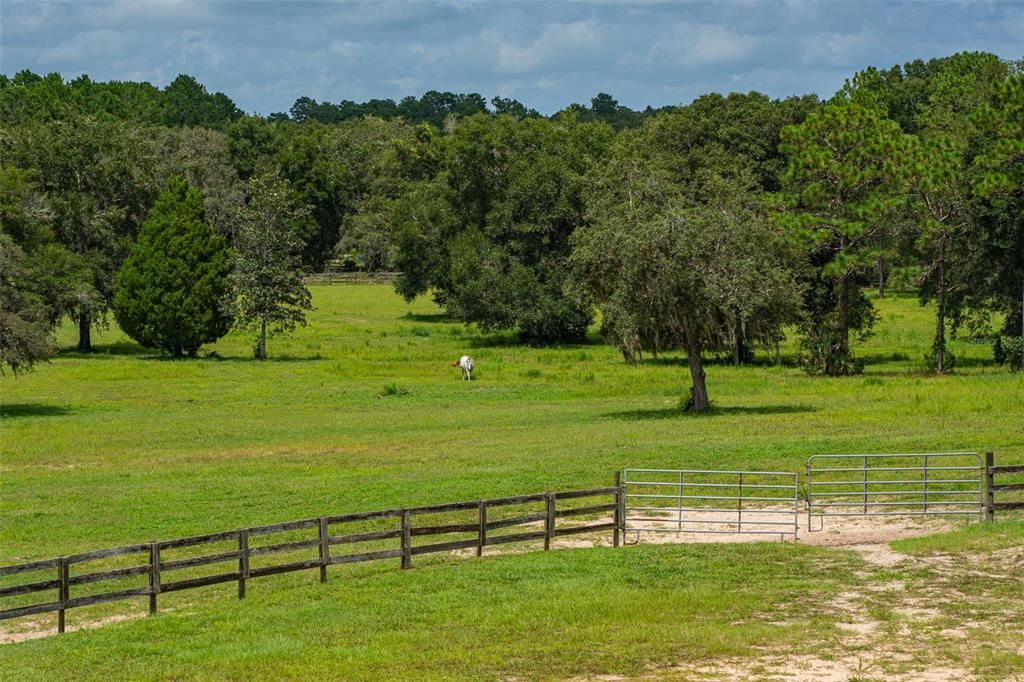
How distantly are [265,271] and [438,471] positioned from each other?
127 feet

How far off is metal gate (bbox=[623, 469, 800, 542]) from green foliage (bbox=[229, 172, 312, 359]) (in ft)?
142

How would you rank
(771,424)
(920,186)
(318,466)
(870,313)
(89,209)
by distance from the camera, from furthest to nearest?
(89,209) → (870,313) → (920,186) → (771,424) → (318,466)

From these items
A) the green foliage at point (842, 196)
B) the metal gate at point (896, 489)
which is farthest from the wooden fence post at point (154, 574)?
the green foliage at point (842, 196)

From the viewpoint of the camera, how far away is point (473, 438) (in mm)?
45812

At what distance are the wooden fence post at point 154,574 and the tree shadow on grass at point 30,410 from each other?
31.5 meters

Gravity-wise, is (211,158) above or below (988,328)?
above

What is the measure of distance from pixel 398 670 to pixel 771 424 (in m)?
27.8

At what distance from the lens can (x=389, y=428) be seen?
49125 millimetres

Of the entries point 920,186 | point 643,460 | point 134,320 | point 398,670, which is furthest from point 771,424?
point 134,320

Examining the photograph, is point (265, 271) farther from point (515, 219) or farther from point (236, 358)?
point (515, 219)

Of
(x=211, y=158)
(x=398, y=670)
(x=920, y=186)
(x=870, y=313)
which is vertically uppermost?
(x=211, y=158)

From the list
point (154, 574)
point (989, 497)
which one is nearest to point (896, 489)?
point (989, 497)

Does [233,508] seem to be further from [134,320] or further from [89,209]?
[89,209]

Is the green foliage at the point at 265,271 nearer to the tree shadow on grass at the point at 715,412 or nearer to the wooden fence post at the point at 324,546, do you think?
the tree shadow on grass at the point at 715,412
